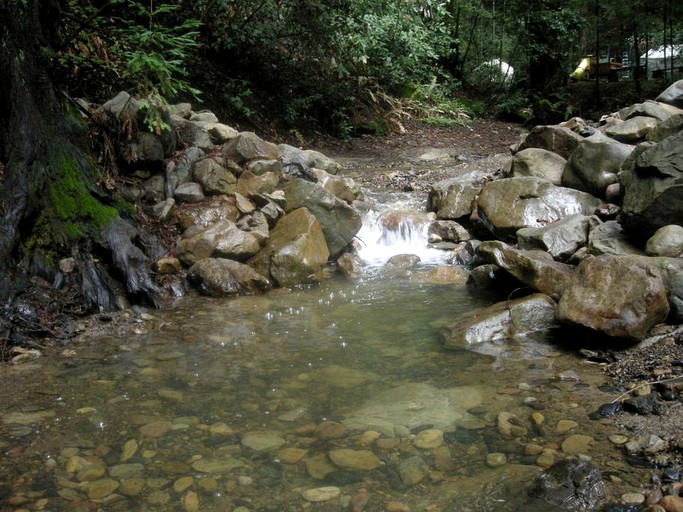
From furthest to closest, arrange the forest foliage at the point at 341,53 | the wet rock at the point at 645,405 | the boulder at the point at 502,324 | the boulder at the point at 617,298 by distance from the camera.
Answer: the forest foliage at the point at 341,53, the boulder at the point at 502,324, the boulder at the point at 617,298, the wet rock at the point at 645,405

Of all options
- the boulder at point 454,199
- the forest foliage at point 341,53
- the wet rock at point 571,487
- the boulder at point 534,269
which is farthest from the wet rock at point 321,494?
the boulder at point 454,199

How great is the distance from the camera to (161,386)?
4.48 meters

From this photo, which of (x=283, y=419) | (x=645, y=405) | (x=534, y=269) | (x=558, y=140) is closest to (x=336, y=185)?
(x=558, y=140)

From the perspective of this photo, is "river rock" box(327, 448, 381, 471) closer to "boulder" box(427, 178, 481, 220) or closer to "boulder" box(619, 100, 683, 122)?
"boulder" box(427, 178, 481, 220)

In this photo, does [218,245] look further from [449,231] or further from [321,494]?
[321,494]

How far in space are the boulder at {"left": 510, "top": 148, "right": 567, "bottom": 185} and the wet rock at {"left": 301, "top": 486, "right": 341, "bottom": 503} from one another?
7.23 meters

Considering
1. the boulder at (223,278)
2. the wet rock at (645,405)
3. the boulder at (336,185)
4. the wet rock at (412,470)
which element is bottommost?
the wet rock at (412,470)

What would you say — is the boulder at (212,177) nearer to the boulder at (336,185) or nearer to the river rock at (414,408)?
the boulder at (336,185)

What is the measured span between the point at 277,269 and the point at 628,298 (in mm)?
4087

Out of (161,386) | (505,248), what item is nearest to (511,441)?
(161,386)

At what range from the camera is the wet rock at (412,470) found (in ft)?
10.6

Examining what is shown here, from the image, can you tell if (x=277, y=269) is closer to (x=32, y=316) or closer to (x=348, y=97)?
(x=32, y=316)

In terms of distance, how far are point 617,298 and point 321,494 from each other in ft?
10.3

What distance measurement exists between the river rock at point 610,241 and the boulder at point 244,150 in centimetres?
476
